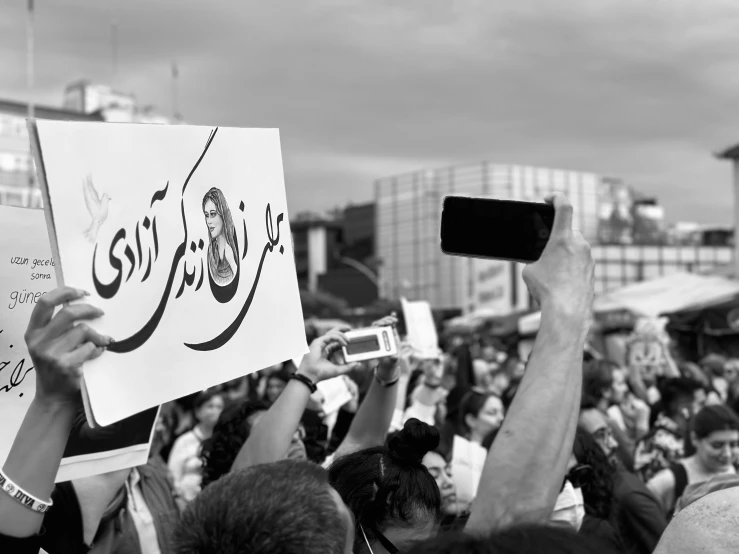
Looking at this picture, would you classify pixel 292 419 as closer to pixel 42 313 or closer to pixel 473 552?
pixel 42 313

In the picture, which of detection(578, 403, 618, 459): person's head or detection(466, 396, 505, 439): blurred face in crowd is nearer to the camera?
detection(578, 403, 618, 459): person's head

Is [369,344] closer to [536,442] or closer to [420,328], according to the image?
[536,442]

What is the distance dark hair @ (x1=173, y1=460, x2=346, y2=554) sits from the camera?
157 centimetres

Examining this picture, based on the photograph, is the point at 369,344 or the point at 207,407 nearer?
the point at 369,344

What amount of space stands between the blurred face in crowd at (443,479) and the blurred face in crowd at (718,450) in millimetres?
1492

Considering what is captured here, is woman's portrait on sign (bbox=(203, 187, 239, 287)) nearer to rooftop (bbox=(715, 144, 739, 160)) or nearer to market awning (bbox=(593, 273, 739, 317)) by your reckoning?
market awning (bbox=(593, 273, 739, 317))

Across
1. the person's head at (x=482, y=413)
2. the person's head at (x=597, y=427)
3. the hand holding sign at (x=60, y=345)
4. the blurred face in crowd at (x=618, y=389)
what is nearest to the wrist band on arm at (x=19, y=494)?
the hand holding sign at (x=60, y=345)

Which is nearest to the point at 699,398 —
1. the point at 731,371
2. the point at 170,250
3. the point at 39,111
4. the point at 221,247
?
the point at 731,371

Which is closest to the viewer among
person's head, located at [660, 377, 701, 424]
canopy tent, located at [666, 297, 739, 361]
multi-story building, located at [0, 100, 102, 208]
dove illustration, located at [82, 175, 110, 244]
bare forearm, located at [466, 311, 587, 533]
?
bare forearm, located at [466, 311, 587, 533]

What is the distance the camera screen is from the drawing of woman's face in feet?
3.52

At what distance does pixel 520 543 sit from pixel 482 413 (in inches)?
215

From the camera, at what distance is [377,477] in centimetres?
277

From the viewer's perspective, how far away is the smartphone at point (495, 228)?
5.87ft

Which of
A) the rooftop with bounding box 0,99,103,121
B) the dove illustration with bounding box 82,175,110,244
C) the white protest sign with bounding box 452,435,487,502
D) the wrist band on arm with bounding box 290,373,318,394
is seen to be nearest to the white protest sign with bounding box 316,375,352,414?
the white protest sign with bounding box 452,435,487,502
